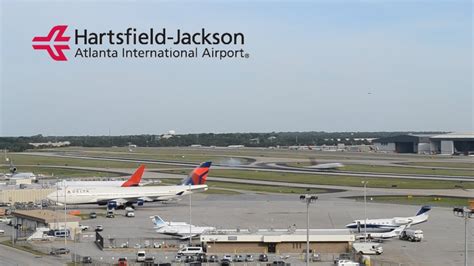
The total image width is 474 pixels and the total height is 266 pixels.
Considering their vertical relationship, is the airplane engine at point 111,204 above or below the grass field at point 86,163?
below

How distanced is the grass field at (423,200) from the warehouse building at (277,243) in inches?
1362

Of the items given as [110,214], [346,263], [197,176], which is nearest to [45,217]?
[110,214]

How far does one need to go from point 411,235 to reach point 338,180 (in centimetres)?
6216

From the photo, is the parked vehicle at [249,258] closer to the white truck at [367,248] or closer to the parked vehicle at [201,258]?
the parked vehicle at [201,258]

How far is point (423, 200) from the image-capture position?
9500cm

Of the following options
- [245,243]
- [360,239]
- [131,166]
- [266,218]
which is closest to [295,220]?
[266,218]

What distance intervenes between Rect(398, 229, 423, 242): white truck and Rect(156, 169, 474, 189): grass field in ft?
154

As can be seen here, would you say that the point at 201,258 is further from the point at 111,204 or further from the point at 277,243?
the point at 111,204

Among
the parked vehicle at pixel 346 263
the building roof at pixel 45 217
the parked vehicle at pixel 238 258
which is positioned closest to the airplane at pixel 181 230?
the parked vehicle at pixel 238 258

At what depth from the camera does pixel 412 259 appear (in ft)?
181

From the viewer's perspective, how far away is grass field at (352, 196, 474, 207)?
91.3 meters

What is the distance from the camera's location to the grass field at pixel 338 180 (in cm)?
11496

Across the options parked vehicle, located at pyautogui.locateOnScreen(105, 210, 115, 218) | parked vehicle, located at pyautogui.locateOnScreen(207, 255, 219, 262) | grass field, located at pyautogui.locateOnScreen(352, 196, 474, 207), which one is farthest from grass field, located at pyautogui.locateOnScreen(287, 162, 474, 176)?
parked vehicle, located at pyautogui.locateOnScreen(207, 255, 219, 262)

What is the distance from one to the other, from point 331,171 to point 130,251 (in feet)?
315
